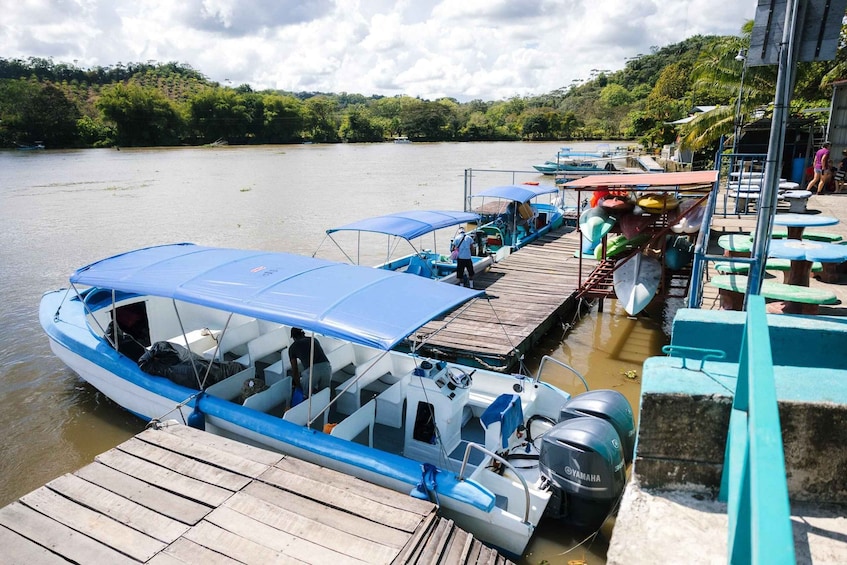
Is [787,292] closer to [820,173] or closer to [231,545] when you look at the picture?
[231,545]

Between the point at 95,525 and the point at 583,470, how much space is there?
4.42 metres

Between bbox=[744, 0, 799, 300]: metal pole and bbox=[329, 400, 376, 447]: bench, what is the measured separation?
425 centimetres

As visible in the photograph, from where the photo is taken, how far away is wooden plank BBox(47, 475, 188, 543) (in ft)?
15.5

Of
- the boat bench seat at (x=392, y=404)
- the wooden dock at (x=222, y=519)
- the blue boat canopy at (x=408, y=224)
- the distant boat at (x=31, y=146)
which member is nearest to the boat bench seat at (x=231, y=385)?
the wooden dock at (x=222, y=519)

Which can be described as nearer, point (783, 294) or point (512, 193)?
point (783, 294)

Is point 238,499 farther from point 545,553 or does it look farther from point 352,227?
point 352,227

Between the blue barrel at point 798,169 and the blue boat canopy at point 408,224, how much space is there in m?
13.4

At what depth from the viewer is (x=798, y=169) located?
19.1m

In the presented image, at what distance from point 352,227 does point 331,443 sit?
20.5 ft

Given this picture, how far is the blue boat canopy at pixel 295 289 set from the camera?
18.9ft

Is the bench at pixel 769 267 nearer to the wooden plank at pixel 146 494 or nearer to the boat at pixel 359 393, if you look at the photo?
the boat at pixel 359 393

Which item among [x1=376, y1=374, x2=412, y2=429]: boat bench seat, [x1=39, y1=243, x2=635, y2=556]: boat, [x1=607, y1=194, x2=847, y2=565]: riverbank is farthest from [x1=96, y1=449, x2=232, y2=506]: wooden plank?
[x1=607, y1=194, x2=847, y2=565]: riverbank

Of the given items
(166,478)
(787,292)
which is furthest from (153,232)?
(787,292)

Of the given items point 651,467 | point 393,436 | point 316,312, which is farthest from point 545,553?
point 316,312
